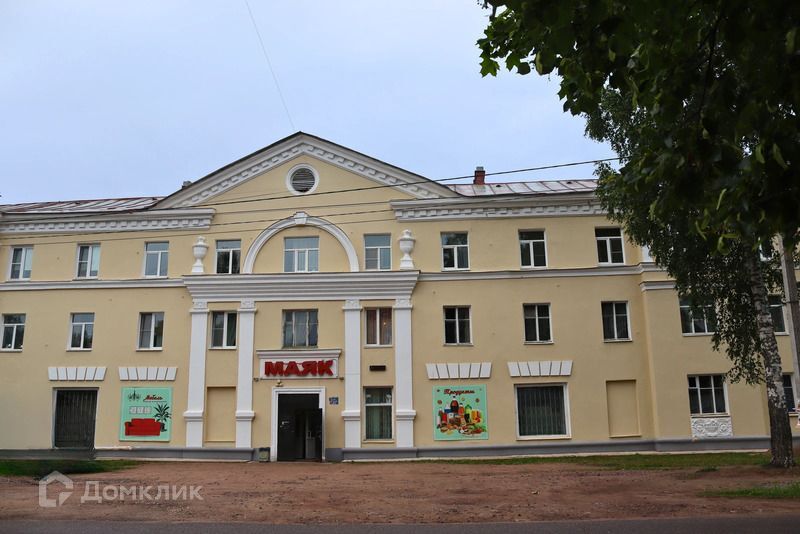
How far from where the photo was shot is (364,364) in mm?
25297

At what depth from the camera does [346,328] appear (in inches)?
1006

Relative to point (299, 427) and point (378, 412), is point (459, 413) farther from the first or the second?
point (299, 427)

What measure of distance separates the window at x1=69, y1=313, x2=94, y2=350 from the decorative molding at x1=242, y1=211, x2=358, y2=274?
6703mm

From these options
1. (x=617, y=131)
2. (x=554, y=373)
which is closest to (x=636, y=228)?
(x=617, y=131)

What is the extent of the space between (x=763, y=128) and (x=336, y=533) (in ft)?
24.3

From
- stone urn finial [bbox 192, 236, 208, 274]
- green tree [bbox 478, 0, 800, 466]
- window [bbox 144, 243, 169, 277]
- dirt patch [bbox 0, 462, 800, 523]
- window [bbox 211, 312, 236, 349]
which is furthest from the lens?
window [bbox 144, 243, 169, 277]

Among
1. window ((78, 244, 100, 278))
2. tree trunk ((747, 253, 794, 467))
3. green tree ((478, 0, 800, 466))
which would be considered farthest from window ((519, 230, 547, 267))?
green tree ((478, 0, 800, 466))

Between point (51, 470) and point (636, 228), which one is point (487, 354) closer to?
point (636, 228)

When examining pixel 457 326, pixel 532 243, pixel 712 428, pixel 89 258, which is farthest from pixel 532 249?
pixel 89 258

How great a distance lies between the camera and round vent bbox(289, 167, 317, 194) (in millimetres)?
27203

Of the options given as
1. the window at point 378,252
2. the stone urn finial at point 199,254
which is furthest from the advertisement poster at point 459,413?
the stone urn finial at point 199,254

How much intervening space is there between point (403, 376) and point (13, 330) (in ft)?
53.0

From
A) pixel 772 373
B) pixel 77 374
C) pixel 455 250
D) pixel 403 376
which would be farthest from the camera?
pixel 455 250

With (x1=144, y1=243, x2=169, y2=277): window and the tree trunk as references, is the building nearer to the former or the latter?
(x1=144, y1=243, x2=169, y2=277): window
